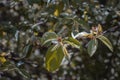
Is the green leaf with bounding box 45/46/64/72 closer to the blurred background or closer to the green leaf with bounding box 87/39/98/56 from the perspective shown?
the green leaf with bounding box 87/39/98/56

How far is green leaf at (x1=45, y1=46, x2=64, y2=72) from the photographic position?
74 centimetres

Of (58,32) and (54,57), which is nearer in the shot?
(54,57)

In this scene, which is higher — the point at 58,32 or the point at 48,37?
the point at 48,37

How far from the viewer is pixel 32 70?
2582mm

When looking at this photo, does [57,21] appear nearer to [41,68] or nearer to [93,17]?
[93,17]

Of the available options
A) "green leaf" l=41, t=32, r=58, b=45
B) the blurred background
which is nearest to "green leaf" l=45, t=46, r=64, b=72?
"green leaf" l=41, t=32, r=58, b=45

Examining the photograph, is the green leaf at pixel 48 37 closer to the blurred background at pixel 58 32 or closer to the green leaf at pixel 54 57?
the green leaf at pixel 54 57

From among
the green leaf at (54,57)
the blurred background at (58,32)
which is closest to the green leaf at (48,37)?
the green leaf at (54,57)

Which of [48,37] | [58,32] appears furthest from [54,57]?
[58,32]

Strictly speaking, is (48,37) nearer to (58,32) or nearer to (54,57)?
(54,57)

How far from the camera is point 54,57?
0.74m

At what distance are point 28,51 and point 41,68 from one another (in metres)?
1.34

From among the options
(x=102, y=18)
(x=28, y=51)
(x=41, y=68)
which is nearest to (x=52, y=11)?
(x=28, y=51)

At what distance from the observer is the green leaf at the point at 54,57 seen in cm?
74
